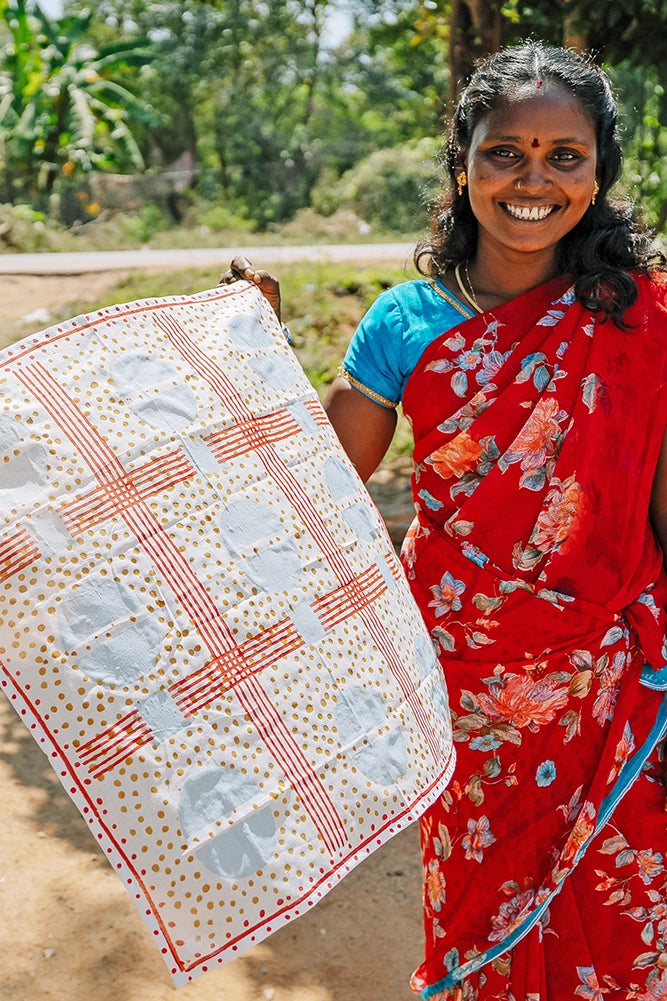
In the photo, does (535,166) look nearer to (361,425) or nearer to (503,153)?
(503,153)

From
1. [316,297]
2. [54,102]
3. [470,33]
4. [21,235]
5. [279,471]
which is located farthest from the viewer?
[54,102]

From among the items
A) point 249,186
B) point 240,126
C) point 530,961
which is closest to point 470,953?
point 530,961

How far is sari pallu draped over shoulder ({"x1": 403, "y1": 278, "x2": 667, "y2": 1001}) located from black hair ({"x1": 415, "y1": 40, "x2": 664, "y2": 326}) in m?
0.05

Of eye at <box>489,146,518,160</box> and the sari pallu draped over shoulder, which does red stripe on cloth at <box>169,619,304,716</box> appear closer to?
the sari pallu draped over shoulder

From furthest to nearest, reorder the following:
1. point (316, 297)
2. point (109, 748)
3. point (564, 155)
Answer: point (316, 297) → point (564, 155) → point (109, 748)

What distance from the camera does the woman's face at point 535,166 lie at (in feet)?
6.31

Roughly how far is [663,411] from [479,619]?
20.5 inches

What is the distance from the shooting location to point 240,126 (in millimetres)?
20828

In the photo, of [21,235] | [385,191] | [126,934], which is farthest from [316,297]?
[385,191]

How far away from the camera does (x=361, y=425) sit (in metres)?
2.10

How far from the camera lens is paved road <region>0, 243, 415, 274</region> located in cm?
1037

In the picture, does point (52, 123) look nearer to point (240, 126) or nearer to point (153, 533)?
point (240, 126)

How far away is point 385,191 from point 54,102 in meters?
5.21

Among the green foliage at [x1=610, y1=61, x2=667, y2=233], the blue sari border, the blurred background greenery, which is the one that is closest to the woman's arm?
the blue sari border
